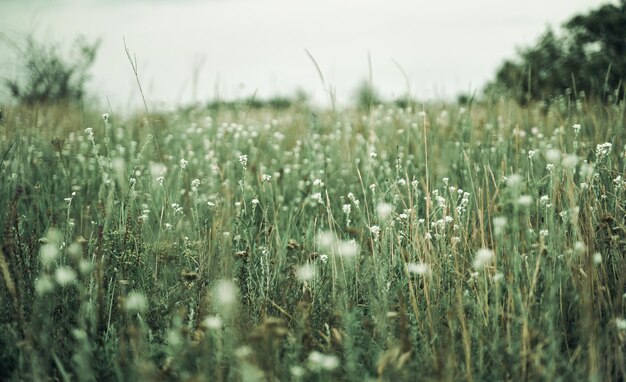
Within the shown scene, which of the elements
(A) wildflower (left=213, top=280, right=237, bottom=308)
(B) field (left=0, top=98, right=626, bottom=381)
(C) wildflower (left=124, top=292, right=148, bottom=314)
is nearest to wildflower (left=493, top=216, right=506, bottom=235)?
(B) field (left=0, top=98, right=626, bottom=381)

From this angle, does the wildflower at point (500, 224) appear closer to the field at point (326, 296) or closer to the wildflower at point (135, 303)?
the field at point (326, 296)

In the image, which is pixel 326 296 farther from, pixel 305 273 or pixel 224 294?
pixel 224 294

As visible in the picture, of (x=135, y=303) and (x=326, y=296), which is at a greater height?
(x=135, y=303)

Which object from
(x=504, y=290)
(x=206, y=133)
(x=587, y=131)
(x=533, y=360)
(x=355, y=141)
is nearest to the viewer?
(x=533, y=360)

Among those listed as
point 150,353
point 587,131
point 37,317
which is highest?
point 587,131

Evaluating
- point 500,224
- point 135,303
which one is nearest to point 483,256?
point 500,224

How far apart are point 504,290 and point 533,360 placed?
0.47 meters

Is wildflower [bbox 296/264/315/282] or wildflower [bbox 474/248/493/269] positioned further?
wildflower [bbox 296/264/315/282]

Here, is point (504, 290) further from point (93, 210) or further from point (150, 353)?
point (93, 210)

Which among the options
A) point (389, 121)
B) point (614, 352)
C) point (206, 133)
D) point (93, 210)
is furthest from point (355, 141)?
point (614, 352)

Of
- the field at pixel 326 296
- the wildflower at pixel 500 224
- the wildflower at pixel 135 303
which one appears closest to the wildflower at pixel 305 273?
the field at pixel 326 296

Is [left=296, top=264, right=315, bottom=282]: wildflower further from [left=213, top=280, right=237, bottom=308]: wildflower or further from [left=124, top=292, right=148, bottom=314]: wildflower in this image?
[left=124, top=292, right=148, bottom=314]: wildflower

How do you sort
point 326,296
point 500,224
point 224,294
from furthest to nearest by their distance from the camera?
point 326,296
point 500,224
point 224,294

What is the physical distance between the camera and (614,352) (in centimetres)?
180
